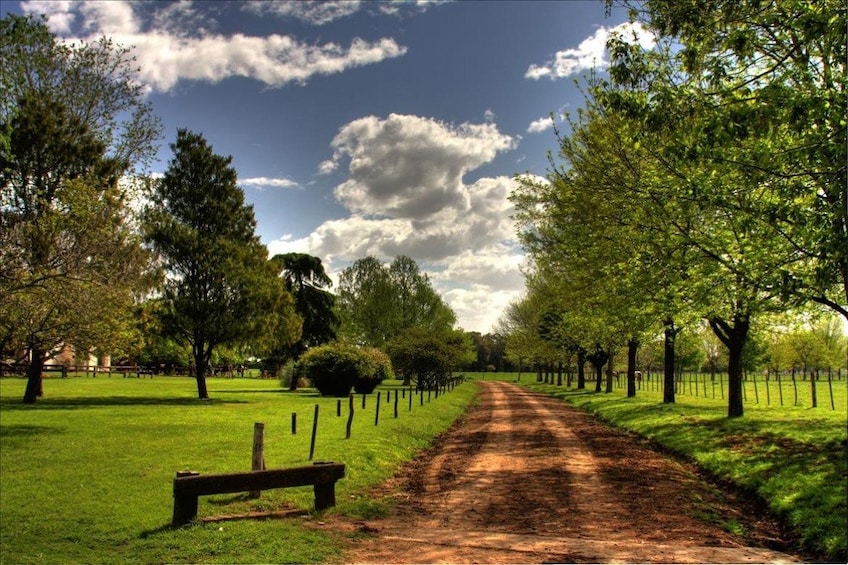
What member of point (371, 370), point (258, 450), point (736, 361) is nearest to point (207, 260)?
point (371, 370)

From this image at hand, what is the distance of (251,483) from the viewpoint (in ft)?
32.1

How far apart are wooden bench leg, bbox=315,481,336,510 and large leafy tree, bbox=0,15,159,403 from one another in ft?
35.8

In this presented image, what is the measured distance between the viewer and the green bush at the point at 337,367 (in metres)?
37.5

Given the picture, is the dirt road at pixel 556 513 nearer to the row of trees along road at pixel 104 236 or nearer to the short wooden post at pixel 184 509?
the short wooden post at pixel 184 509

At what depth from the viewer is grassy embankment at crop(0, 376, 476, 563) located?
8258mm

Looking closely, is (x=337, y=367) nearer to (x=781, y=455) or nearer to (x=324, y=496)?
(x=324, y=496)

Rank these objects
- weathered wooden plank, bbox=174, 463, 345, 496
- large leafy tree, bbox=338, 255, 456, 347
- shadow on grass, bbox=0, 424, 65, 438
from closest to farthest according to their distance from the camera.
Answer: weathered wooden plank, bbox=174, 463, 345, 496 → shadow on grass, bbox=0, 424, 65, 438 → large leafy tree, bbox=338, 255, 456, 347

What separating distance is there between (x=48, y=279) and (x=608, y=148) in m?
18.2

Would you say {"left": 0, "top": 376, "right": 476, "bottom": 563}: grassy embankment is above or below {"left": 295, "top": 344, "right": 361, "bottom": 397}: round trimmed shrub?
below

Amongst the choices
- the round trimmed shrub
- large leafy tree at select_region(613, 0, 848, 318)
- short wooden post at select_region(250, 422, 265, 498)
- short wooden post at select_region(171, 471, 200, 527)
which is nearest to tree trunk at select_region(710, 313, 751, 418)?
large leafy tree at select_region(613, 0, 848, 318)

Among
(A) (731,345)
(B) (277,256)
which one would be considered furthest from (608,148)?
(B) (277,256)

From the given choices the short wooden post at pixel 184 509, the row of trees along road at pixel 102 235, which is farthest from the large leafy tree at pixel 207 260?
the short wooden post at pixel 184 509

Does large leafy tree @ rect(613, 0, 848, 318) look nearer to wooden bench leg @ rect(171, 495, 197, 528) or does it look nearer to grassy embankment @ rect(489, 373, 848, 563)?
grassy embankment @ rect(489, 373, 848, 563)

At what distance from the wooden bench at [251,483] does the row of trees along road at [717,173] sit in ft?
26.3
